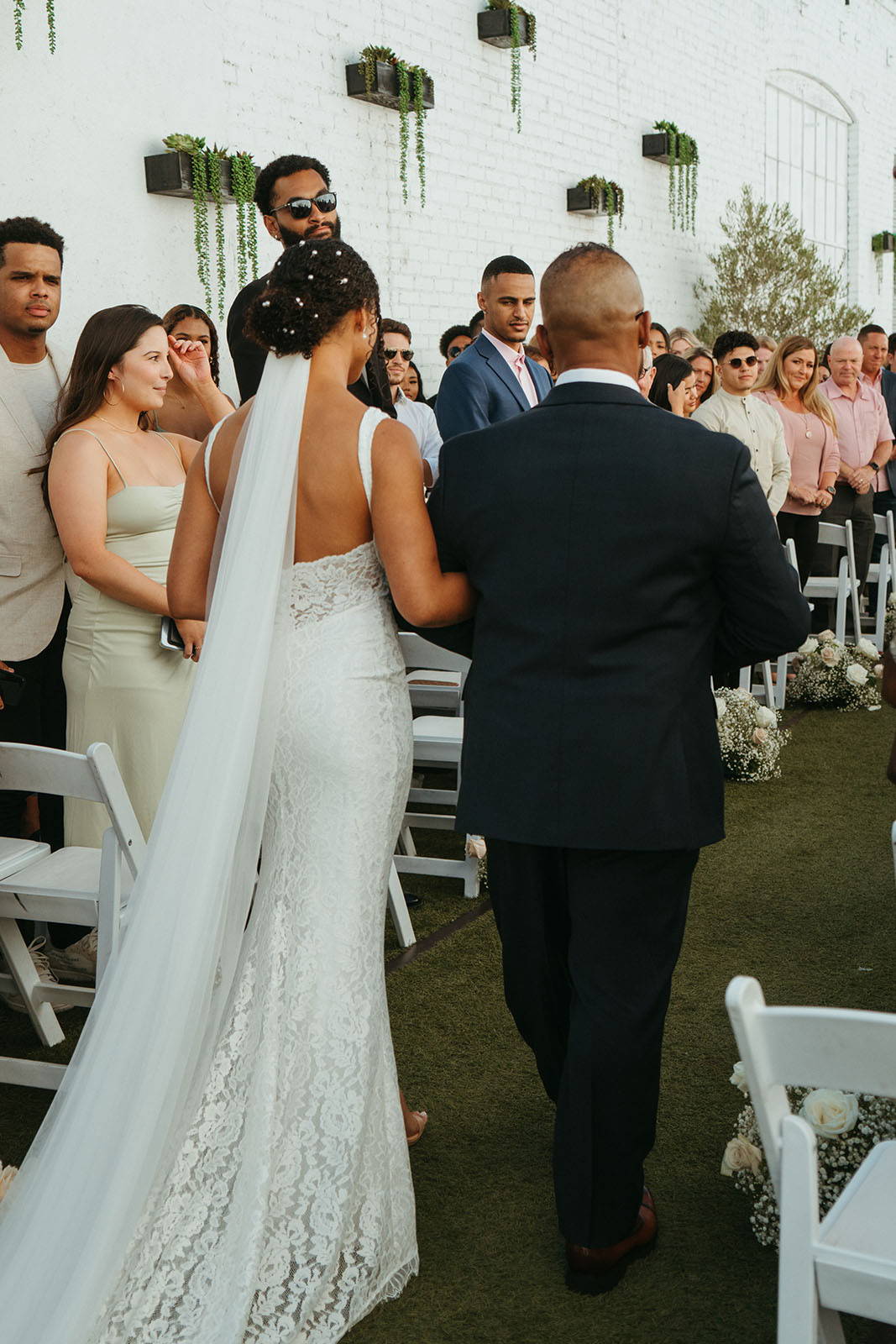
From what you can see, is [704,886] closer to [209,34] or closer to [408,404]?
[408,404]

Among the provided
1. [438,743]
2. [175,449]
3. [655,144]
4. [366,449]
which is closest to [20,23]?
[175,449]

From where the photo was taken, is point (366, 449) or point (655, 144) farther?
point (655, 144)

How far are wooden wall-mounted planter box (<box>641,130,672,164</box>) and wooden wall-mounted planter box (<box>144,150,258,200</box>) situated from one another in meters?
4.91

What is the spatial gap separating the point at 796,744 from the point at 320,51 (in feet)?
13.9

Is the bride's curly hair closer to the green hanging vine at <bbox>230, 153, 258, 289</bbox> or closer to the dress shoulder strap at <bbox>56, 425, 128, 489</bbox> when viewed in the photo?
the dress shoulder strap at <bbox>56, 425, 128, 489</bbox>

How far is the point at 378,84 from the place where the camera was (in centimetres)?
694

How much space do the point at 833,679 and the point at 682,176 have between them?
205 inches

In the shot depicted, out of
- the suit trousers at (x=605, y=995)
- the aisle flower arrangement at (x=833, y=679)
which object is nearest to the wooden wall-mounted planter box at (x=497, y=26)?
the aisle flower arrangement at (x=833, y=679)

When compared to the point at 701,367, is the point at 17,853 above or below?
below

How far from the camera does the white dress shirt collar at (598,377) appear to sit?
2031 mm

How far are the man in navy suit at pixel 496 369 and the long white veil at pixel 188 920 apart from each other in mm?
2132

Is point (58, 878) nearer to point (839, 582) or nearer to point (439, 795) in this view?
point (439, 795)

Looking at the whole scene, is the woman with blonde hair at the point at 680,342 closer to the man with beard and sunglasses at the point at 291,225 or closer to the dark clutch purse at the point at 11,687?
the man with beard and sunglasses at the point at 291,225

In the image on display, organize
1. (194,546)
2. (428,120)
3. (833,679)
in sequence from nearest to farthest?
(194,546) → (833,679) → (428,120)
